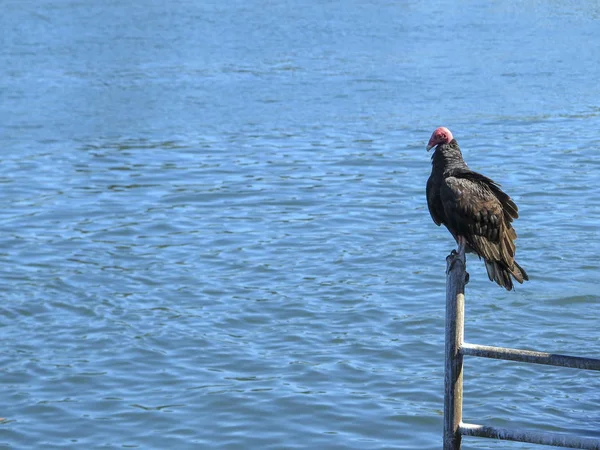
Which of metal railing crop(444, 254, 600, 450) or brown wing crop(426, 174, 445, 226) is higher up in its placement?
brown wing crop(426, 174, 445, 226)

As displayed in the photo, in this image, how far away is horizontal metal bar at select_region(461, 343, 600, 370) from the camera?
4555mm

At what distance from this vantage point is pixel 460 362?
16.5 ft

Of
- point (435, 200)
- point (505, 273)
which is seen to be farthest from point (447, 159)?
point (505, 273)

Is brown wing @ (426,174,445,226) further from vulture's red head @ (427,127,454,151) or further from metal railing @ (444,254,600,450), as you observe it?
metal railing @ (444,254,600,450)

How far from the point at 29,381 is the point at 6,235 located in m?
3.45

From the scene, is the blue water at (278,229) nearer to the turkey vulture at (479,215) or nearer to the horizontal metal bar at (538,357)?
the turkey vulture at (479,215)

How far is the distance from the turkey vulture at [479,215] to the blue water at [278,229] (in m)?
1.48

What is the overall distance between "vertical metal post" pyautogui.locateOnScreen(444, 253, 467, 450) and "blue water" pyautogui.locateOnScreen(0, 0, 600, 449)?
164 cm

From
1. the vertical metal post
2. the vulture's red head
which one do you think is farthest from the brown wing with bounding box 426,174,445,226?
the vertical metal post

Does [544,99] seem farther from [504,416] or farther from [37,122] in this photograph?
[504,416]

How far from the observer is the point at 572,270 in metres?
9.52

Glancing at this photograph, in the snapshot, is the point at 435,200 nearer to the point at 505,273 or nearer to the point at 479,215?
the point at 479,215

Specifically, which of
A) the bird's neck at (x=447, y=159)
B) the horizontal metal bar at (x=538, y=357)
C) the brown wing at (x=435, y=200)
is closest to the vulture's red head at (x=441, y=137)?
the bird's neck at (x=447, y=159)

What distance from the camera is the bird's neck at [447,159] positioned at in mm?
6031
